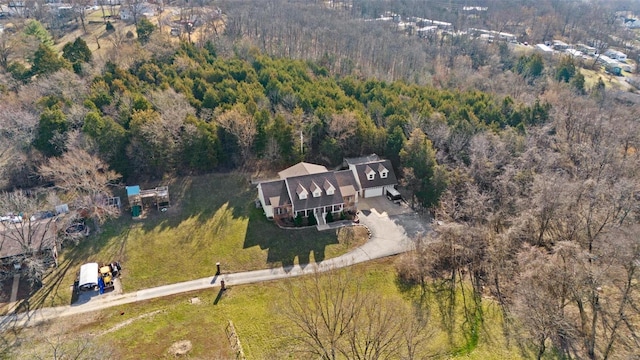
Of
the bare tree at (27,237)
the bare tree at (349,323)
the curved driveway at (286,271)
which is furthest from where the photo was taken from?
the bare tree at (27,237)

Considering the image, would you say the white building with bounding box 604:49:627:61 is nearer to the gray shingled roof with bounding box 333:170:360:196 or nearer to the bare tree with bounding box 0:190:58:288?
the gray shingled roof with bounding box 333:170:360:196

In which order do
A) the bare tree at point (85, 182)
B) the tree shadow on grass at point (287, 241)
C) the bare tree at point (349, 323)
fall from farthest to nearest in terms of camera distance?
the bare tree at point (85, 182)
the tree shadow on grass at point (287, 241)
the bare tree at point (349, 323)

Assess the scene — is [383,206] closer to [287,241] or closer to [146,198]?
[287,241]

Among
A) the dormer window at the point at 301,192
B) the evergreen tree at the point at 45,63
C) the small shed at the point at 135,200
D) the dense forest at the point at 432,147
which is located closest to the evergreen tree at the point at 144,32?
the dense forest at the point at 432,147

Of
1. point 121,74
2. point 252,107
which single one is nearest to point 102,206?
point 252,107

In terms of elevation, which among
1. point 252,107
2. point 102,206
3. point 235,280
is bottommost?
point 235,280

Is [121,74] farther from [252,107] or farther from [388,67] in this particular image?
[388,67]

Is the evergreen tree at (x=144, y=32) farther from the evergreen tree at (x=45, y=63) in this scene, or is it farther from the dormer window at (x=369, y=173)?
the dormer window at (x=369, y=173)
